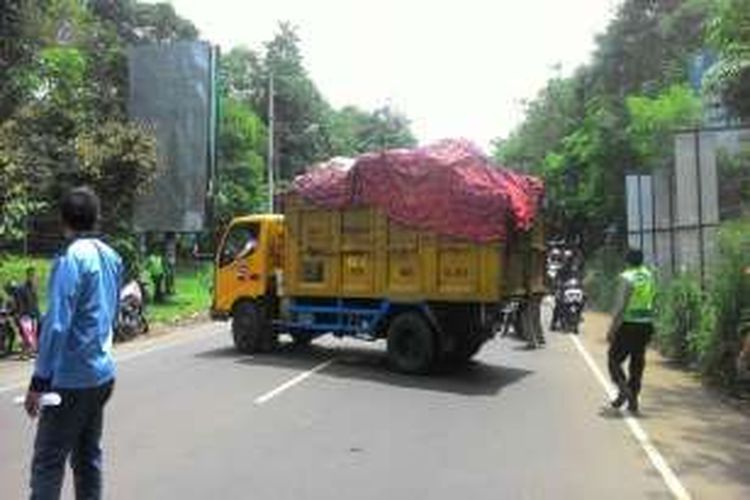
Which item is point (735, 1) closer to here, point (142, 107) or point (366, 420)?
point (366, 420)

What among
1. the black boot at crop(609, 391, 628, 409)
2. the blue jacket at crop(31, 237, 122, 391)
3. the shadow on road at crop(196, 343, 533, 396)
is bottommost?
the black boot at crop(609, 391, 628, 409)

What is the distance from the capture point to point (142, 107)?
4031 centimetres

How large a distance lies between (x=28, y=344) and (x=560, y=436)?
41.0ft

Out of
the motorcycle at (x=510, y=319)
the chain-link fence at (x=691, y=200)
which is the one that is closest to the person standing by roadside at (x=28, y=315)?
the motorcycle at (x=510, y=319)

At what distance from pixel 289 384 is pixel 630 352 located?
177 inches

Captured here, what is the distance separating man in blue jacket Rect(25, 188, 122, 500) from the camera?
7059 mm

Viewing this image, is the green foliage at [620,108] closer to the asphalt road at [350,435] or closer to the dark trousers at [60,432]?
the asphalt road at [350,435]

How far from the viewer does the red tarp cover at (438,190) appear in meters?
19.2

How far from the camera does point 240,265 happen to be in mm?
22766

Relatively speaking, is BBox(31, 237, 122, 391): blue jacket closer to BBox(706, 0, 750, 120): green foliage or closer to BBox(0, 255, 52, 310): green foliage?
BBox(706, 0, 750, 120): green foliage

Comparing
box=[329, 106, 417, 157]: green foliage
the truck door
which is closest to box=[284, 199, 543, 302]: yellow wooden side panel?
the truck door

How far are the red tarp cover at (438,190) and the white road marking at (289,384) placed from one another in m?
2.40

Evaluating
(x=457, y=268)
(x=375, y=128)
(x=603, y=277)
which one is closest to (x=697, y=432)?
(x=457, y=268)

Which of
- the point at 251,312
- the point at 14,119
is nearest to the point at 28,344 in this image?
the point at 251,312
